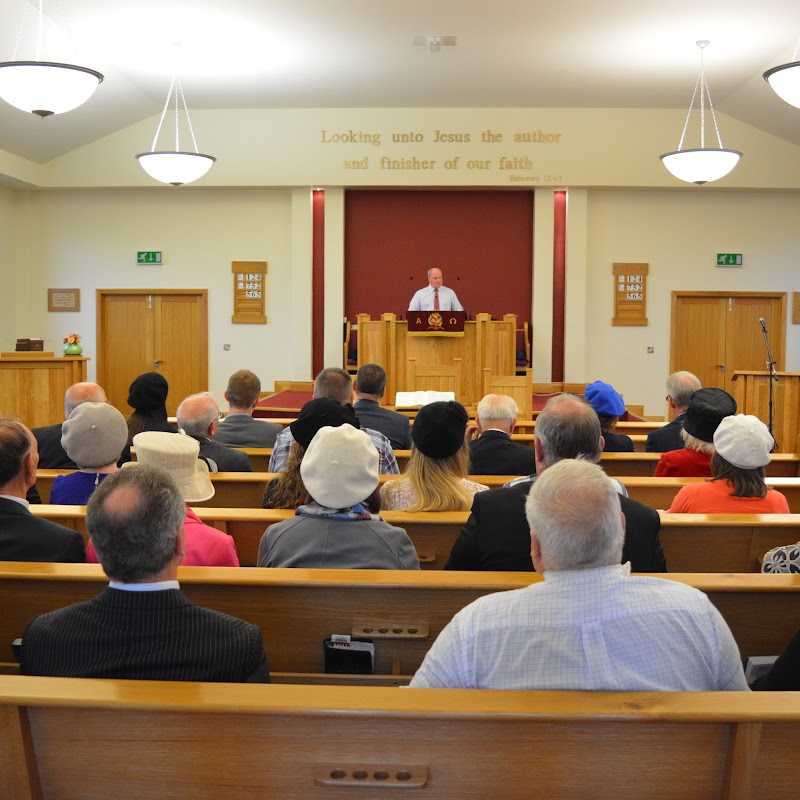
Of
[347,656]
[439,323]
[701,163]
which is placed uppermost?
[701,163]

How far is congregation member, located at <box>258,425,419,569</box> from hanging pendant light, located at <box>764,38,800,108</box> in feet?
18.8

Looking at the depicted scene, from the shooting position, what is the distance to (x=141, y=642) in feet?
5.66

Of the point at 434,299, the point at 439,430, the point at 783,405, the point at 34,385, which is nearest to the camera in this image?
the point at 439,430

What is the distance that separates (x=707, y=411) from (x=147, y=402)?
268cm

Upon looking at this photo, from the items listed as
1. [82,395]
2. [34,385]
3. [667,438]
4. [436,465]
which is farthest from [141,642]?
[34,385]

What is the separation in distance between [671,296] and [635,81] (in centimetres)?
292

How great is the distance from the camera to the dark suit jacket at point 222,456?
4.33 metres

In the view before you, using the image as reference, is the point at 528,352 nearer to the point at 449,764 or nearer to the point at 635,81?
the point at 635,81

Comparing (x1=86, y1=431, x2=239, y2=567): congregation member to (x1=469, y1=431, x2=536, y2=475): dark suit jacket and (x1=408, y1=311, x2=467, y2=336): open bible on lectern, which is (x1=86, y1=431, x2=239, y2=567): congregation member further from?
(x1=408, y1=311, x2=467, y2=336): open bible on lectern

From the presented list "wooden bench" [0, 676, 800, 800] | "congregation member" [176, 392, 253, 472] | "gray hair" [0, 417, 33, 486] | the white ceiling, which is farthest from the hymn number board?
"wooden bench" [0, 676, 800, 800]

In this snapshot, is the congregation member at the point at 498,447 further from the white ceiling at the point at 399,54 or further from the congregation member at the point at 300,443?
the white ceiling at the point at 399,54

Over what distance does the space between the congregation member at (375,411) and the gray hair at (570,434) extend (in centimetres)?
263

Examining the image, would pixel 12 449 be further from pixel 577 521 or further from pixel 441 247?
pixel 441 247

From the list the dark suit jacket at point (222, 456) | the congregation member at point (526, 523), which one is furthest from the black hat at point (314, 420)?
the dark suit jacket at point (222, 456)
